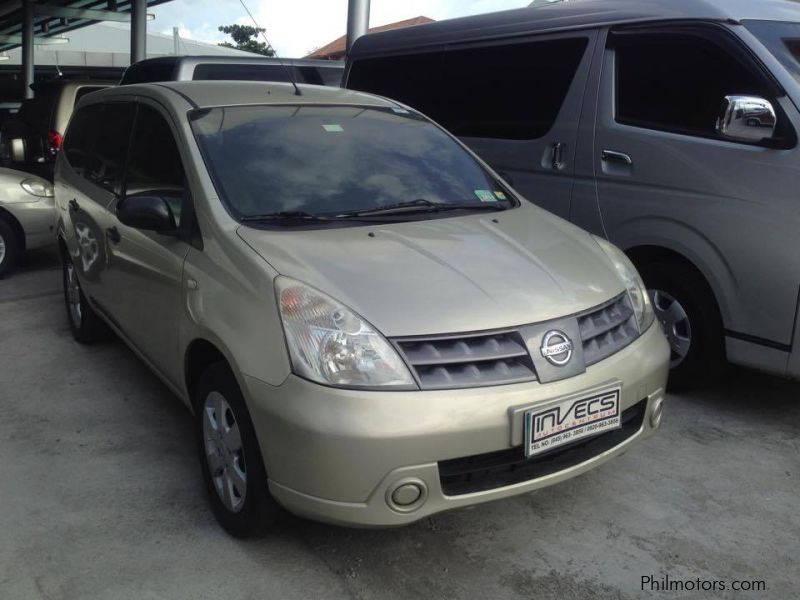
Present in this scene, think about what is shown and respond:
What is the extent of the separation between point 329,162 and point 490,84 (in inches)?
83.5

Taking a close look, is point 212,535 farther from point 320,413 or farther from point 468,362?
point 468,362

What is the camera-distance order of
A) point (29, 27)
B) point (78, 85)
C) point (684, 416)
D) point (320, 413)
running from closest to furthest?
point (320, 413) → point (684, 416) → point (78, 85) → point (29, 27)

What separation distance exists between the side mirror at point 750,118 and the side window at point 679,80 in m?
0.14

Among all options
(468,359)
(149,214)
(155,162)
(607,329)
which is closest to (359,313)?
(468,359)

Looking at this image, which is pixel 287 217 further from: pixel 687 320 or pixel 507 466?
pixel 687 320

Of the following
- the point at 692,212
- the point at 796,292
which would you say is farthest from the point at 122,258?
the point at 796,292

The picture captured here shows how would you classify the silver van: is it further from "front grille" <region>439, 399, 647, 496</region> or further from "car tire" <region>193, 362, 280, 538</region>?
"car tire" <region>193, 362, 280, 538</region>

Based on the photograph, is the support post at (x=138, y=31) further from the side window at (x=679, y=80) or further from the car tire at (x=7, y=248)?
the side window at (x=679, y=80)

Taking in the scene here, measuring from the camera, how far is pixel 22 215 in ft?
22.5

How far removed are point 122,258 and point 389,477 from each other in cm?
200

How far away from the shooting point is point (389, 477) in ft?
7.62

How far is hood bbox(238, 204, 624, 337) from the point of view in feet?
8.18

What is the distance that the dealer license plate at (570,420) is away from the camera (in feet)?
7.95

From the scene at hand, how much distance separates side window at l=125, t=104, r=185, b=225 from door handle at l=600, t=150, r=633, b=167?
229 cm
